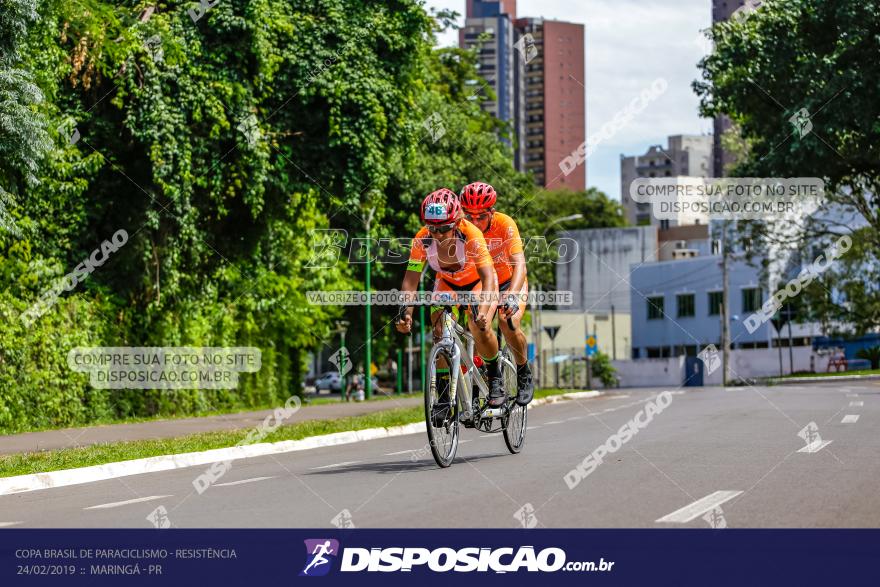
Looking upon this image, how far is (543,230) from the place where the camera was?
51625 mm

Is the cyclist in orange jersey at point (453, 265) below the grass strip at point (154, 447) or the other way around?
the other way around

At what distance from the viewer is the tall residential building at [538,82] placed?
Answer: 161 m

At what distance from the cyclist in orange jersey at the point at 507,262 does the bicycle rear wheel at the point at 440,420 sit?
1.00 m

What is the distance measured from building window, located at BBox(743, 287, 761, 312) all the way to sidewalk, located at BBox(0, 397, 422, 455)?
54461 mm

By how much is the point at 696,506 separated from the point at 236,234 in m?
22.4

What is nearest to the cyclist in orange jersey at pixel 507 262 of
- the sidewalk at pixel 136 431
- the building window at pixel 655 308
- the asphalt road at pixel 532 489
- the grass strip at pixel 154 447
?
the asphalt road at pixel 532 489

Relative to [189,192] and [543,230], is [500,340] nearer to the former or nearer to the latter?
[189,192]

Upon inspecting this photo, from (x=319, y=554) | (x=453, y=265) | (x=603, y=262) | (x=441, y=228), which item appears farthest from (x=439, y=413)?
(x=603, y=262)

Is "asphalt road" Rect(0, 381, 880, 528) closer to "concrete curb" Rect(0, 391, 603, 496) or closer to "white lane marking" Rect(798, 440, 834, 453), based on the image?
"white lane marking" Rect(798, 440, 834, 453)

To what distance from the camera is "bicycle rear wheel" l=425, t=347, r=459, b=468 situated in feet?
34.5

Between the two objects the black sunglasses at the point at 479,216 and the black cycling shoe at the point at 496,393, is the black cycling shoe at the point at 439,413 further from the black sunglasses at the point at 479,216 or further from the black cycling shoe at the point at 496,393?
the black sunglasses at the point at 479,216

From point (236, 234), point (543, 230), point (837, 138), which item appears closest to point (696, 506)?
point (236, 234)

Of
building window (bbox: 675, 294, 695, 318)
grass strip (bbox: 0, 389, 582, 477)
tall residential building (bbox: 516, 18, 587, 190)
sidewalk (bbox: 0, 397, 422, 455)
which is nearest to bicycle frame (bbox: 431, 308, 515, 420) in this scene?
grass strip (bbox: 0, 389, 582, 477)

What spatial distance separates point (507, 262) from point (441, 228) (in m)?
1.33
